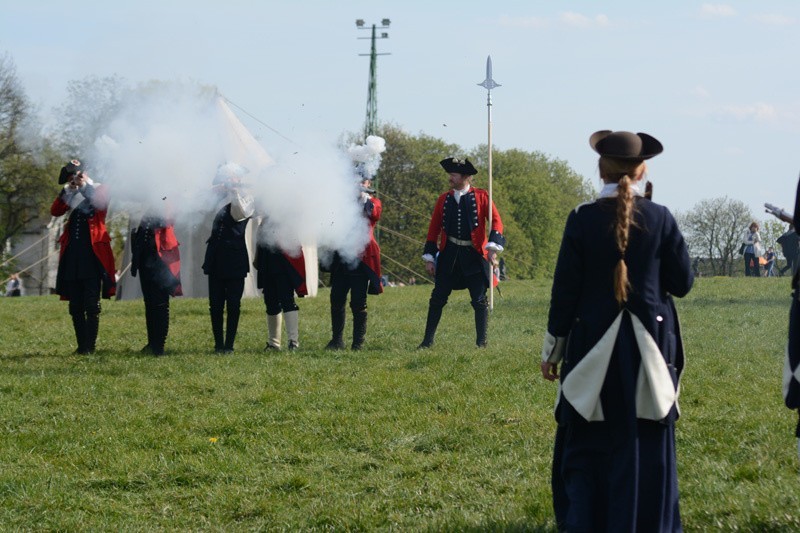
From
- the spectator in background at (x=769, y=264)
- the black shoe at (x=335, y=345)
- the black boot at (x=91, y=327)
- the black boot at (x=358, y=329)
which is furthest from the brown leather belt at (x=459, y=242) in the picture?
the spectator in background at (x=769, y=264)

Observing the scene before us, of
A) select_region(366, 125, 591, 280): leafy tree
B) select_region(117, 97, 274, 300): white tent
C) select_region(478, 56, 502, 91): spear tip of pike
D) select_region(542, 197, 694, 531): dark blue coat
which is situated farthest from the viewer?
select_region(366, 125, 591, 280): leafy tree

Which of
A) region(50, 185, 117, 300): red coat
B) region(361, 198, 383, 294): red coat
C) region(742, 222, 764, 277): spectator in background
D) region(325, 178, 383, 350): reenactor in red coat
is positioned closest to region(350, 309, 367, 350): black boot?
region(325, 178, 383, 350): reenactor in red coat

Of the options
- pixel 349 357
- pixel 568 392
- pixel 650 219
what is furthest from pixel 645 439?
pixel 349 357

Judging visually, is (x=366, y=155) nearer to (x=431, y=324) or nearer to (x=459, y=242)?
(x=459, y=242)

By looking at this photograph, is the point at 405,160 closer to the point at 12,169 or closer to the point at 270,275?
the point at 12,169

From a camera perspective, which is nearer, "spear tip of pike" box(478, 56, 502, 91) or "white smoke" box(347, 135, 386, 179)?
"white smoke" box(347, 135, 386, 179)

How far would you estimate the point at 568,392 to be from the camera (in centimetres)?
477

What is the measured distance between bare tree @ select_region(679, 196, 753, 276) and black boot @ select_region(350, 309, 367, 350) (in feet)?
170

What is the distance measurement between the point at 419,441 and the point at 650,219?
300cm

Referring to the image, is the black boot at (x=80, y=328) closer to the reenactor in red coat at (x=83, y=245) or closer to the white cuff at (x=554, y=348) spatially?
the reenactor in red coat at (x=83, y=245)

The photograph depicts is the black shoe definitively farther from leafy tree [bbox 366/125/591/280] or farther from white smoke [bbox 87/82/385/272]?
leafy tree [bbox 366/125/591/280]

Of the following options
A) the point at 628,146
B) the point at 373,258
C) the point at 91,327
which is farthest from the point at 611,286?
the point at 91,327

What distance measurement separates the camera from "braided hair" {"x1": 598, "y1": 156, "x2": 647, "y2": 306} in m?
4.68

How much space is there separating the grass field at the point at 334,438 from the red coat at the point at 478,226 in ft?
3.89
